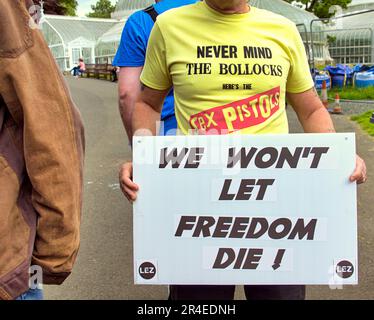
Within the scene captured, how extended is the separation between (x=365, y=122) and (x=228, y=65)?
976 centimetres

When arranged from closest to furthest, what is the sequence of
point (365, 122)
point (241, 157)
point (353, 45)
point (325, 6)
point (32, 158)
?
1. point (32, 158)
2. point (241, 157)
3. point (365, 122)
4. point (353, 45)
5. point (325, 6)

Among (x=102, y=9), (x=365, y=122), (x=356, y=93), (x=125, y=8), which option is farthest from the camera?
(x=102, y=9)

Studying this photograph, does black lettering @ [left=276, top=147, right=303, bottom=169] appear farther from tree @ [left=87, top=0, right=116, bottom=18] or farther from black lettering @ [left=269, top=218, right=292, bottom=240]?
tree @ [left=87, top=0, right=116, bottom=18]

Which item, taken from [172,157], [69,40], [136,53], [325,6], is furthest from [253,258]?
[69,40]

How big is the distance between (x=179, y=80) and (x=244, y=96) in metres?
0.27

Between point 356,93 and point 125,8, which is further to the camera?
point 125,8

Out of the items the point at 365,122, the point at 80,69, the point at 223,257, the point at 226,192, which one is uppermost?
the point at 226,192

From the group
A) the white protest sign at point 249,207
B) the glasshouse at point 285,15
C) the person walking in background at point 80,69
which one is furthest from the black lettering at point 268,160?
the person walking in background at point 80,69

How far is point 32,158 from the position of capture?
1.52 m

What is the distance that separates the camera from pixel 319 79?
680 inches

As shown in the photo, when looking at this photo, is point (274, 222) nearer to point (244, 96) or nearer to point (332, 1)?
point (244, 96)

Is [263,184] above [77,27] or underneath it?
above

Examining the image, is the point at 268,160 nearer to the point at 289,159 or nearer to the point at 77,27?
the point at 289,159

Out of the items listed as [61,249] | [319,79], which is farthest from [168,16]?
[319,79]
